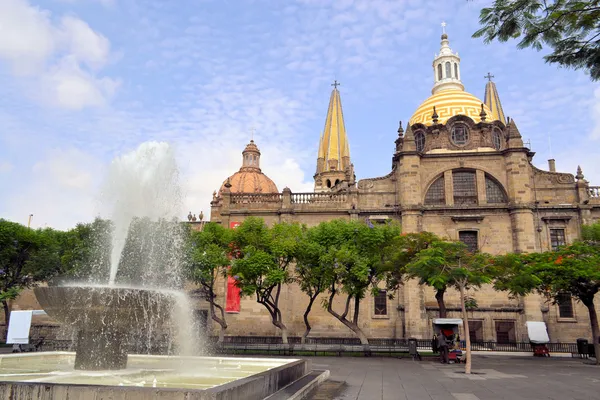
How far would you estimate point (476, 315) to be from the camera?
29156mm

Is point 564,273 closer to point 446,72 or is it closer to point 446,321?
point 446,321

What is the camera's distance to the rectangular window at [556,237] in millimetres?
30125

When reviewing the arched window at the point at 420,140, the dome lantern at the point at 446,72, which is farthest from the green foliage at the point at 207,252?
the dome lantern at the point at 446,72

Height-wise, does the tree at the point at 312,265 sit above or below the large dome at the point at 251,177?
below

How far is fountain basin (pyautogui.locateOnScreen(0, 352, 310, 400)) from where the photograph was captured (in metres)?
4.99

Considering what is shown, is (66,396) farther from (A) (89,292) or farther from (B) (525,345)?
(B) (525,345)

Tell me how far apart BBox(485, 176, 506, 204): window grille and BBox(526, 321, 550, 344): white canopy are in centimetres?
898

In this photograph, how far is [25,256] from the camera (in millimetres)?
30078

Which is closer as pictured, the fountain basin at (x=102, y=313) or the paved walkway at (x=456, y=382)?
the fountain basin at (x=102, y=313)

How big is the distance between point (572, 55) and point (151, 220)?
35.2 feet

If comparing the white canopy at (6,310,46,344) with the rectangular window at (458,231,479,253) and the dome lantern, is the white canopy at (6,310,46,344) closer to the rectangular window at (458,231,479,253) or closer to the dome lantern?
the rectangular window at (458,231,479,253)

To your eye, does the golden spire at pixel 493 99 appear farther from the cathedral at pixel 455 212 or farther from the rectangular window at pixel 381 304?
the rectangular window at pixel 381 304

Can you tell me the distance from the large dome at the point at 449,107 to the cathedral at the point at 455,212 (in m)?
2.03

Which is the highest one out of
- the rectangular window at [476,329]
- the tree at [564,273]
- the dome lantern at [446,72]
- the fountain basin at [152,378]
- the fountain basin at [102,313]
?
the dome lantern at [446,72]
